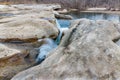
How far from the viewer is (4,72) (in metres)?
5.90

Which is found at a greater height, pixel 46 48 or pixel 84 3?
pixel 46 48

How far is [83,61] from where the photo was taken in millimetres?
5094

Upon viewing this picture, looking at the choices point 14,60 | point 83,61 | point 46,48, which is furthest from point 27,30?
point 83,61

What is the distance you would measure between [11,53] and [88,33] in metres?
1.94

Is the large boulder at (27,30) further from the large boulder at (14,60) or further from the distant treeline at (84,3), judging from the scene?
the distant treeline at (84,3)

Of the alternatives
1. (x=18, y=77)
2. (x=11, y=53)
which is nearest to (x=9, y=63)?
(x=11, y=53)

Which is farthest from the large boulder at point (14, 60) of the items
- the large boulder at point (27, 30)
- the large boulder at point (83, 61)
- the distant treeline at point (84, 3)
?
the distant treeline at point (84, 3)

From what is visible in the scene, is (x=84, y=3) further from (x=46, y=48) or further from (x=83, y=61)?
(x=83, y=61)

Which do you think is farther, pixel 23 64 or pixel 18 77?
pixel 23 64

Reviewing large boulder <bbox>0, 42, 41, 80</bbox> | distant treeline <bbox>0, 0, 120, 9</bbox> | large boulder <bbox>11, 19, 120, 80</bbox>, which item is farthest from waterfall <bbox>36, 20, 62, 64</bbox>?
distant treeline <bbox>0, 0, 120, 9</bbox>

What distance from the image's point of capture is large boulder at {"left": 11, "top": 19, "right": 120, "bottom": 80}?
191 inches

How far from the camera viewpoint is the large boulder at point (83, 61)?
4.86 metres

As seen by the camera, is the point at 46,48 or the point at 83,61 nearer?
the point at 83,61

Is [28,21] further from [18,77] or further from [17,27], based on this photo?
[18,77]
